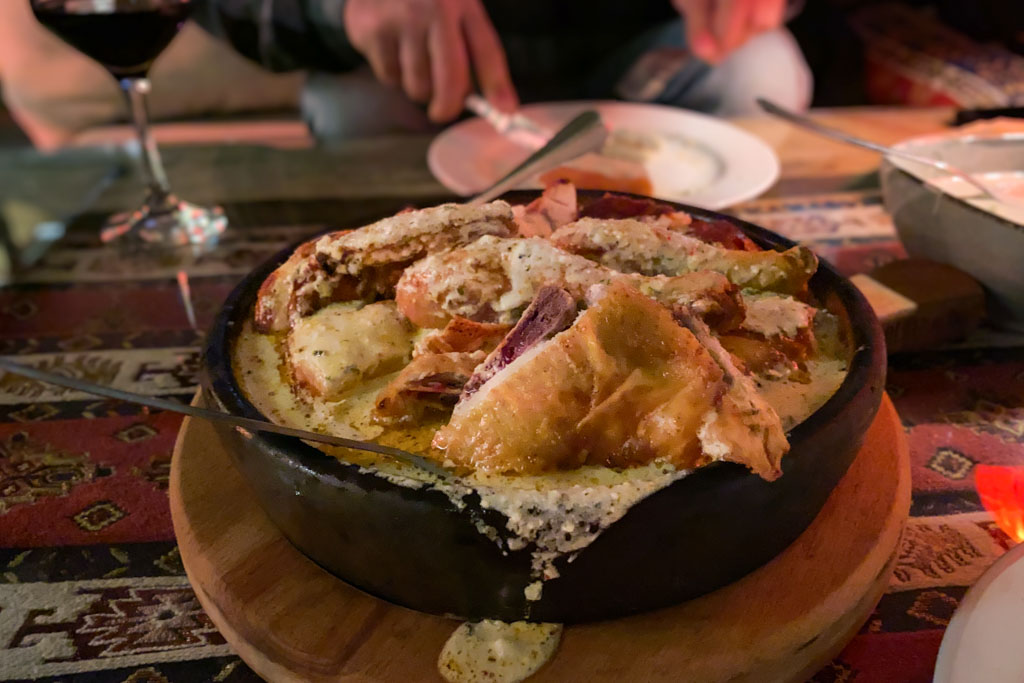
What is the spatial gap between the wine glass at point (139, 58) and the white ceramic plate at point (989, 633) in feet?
4.76

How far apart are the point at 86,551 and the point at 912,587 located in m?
0.92

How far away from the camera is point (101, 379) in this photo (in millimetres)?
1197

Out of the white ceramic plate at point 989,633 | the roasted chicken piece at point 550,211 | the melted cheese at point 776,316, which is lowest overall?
the white ceramic plate at point 989,633

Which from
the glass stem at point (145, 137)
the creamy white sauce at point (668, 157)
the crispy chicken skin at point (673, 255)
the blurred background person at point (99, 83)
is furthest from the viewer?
the blurred background person at point (99, 83)

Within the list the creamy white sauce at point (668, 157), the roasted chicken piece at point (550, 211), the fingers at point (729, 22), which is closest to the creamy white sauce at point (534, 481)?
the roasted chicken piece at point (550, 211)

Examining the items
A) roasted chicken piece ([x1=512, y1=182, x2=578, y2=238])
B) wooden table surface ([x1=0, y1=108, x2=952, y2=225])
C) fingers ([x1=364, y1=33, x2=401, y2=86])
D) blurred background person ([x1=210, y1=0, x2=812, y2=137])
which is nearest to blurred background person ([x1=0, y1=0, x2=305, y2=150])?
blurred background person ([x1=210, y1=0, x2=812, y2=137])

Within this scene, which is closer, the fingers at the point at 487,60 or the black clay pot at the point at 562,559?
the black clay pot at the point at 562,559

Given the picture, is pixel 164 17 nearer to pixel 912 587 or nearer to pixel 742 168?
pixel 742 168

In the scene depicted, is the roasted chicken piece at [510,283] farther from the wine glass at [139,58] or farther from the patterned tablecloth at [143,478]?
the wine glass at [139,58]

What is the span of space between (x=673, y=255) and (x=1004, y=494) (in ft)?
1.73

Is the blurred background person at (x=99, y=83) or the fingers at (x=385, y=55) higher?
the fingers at (x=385, y=55)

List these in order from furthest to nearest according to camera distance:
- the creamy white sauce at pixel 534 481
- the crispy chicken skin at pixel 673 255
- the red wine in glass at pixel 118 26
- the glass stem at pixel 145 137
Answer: the glass stem at pixel 145 137
the red wine in glass at pixel 118 26
the crispy chicken skin at pixel 673 255
the creamy white sauce at pixel 534 481

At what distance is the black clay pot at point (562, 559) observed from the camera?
2.04 ft

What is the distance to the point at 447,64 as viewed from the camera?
5.87 feet
